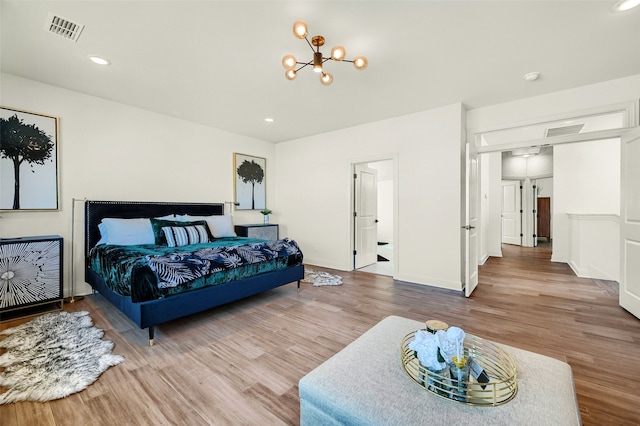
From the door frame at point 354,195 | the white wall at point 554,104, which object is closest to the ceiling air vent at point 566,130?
the white wall at point 554,104

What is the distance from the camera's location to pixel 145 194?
13.5ft

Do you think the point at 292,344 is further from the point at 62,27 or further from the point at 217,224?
the point at 62,27

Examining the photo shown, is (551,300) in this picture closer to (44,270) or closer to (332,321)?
(332,321)

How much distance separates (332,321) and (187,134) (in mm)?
3896

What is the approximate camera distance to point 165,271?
238 centimetres

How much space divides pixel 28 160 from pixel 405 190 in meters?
4.89

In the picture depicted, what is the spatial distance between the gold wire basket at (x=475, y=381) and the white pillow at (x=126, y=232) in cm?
354

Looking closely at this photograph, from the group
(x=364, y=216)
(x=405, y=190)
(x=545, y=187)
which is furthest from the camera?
(x=545, y=187)

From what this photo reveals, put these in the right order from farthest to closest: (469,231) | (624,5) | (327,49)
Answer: (469,231) → (327,49) → (624,5)

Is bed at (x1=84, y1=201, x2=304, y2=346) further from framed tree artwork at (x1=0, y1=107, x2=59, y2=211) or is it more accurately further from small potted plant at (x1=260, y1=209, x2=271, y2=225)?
small potted plant at (x1=260, y1=209, x2=271, y2=225)

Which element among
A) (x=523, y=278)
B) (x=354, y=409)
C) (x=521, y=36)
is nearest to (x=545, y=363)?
(x=354, y=409)

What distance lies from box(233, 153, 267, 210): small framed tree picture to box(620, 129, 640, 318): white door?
5453 millimetres

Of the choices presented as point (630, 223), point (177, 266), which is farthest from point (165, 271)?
point (630, 223)

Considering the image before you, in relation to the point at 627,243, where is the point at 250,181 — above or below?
above
